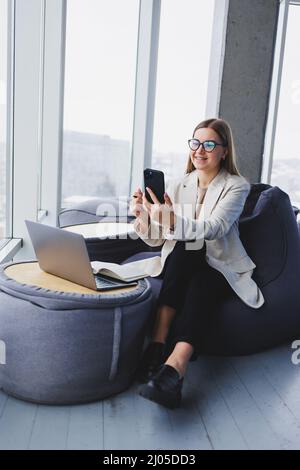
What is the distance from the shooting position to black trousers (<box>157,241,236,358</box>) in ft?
6.92

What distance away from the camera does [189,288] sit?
2168mm

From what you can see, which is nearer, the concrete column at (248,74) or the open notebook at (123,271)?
the open notebook at (123,271)

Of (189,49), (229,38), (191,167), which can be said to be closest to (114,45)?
(189,49)

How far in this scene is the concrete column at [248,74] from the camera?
4.32 metres

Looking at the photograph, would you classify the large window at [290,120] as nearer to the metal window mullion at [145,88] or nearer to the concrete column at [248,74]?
the concrete column at [248,74]

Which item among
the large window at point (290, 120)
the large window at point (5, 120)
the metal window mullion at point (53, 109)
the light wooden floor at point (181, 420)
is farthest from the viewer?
the large window at point (290, 120)

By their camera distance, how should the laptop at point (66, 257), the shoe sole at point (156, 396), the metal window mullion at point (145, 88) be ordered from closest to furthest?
the shoe sole at point (156, 396) < the laptop at point (66, 257) < the metal window mullion at point (145, 88)

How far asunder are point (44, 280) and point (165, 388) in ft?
2.13

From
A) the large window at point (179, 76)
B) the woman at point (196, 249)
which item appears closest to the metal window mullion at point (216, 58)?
the large window at point (179, 76)

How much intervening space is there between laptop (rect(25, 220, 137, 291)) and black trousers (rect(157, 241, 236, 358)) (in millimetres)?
191

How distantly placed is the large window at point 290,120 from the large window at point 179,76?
2.52 ft

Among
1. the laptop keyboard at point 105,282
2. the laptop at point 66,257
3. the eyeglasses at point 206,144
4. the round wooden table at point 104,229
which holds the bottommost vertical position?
the round wooden table at point 104,229

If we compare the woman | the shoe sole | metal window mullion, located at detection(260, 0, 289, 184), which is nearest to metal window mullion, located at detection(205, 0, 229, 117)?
metal window mullion, located at detection(260, 0, 289, 184)

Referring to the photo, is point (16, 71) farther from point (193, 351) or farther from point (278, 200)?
point (193, 351)
